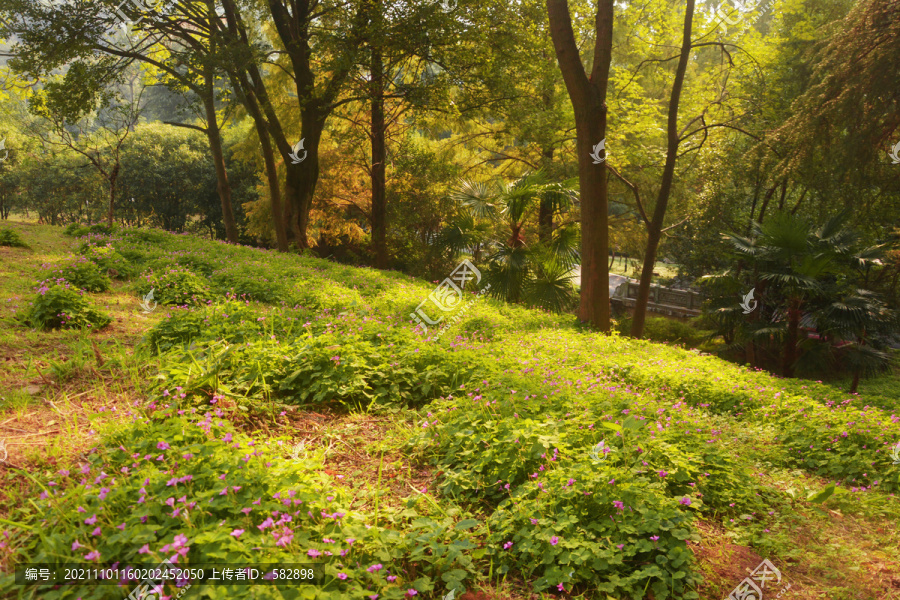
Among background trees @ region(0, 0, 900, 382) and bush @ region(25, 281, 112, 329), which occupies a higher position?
background trees @ region(0, 0, 900, 382)

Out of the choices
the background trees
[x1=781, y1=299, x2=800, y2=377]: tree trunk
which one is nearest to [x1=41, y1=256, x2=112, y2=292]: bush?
the background trees

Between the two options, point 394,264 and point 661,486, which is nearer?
point 661,486

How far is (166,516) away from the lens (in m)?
2.07

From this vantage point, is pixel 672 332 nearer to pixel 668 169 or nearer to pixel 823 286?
pixel 823 286

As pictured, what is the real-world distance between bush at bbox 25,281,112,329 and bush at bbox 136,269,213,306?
0.97 meters

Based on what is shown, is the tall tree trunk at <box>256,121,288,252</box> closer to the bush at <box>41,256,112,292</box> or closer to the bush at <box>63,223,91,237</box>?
the bush at <box>63,223,91,237</box>

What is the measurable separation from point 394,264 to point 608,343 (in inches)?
587

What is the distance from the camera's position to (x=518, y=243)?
A: 35.9 ft

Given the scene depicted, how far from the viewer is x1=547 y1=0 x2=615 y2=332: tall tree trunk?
29.4 feet

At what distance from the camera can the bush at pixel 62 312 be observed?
4.80 metres

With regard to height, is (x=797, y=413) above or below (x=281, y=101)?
below

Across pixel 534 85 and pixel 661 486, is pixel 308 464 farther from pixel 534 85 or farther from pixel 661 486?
pixel 534 85

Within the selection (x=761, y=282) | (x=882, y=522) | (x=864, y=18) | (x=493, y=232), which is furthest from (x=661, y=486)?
(x=761, y=282)

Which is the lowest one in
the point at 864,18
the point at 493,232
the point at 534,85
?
the point at 493,232
